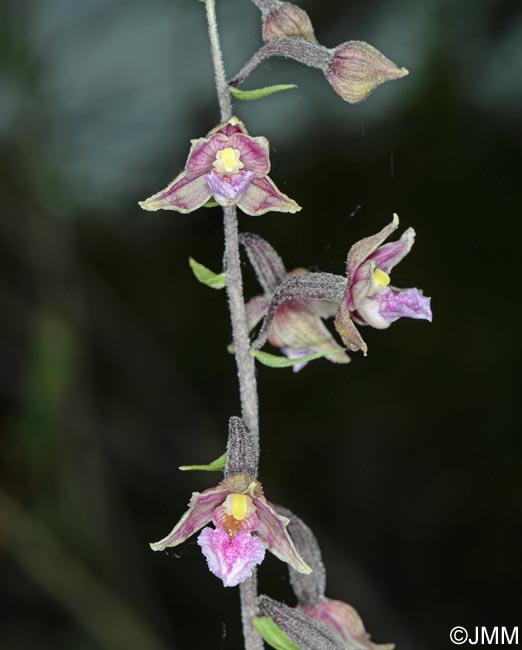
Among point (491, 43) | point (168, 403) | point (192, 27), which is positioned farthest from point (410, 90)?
point (168, 403)

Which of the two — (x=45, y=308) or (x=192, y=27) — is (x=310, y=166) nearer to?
(x=192, y=27)

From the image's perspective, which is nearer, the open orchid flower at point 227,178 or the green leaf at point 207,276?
the open orchid flower at point 227,178

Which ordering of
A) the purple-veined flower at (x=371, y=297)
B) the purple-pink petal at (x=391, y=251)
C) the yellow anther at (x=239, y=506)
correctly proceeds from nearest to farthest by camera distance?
the yellow anther at (x=239, y=506), the purple-veined flower at (x=371, y=297), the purple-pink petal at (x=391, y=251)

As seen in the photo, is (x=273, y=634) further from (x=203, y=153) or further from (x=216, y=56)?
(x=216, y=56)

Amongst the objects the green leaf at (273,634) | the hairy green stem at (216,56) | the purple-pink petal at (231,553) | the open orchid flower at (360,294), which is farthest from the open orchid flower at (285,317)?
the green leaf at (273,634)

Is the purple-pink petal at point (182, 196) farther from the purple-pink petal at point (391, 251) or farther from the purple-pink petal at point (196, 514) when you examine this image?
the purple-pink petal at point (196, 514)

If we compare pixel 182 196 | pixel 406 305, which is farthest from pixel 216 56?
pixel 406 305

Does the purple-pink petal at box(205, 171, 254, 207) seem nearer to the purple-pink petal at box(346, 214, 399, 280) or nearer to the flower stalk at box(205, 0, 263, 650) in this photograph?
the flower stalk at box(205, 0, 263, 650)
